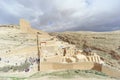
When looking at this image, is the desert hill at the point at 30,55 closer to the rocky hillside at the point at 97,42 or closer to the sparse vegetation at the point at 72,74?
the sparse vegetation at the point at 72,74

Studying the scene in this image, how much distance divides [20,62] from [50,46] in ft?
21.2

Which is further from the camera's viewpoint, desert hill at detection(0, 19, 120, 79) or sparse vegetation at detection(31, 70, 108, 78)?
desert hill at detection(0, 19, 120, 79)

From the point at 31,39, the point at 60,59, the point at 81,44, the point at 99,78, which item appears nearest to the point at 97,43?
the point at 81,44

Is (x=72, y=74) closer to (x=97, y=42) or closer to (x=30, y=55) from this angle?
(x=30, y=55)

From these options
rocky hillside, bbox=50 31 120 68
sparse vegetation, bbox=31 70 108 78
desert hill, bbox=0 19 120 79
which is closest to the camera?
sparse vegetation, bbox=31 70 108 78

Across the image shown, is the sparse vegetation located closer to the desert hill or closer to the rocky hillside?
the desert hill

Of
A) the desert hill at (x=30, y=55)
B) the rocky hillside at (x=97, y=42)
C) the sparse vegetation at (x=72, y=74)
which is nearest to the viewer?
the sparse vegetation at (x=72, y=74)

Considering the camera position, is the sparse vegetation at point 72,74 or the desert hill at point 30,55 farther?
the desert hill at point 30,55

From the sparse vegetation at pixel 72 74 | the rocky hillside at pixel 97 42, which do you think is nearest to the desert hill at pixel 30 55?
the sparse vegetation at pixel 72 74

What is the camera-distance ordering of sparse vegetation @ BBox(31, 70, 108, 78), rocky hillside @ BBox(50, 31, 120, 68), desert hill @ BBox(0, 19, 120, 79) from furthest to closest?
rocky hillside @ BBox(50, 31, 120, 68) < desert hill @ BBox(0, 19, 120, 79) < sparse vegetation @ BBox(31, 70, 108, 78)

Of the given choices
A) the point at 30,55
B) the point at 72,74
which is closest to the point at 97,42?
the point at 30,55

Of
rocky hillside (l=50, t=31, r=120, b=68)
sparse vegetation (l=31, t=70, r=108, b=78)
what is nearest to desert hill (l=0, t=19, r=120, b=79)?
sparse vegetation (l=31, t=70, r=108, b=78)

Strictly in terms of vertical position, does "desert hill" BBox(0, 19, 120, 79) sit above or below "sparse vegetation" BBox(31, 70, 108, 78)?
above

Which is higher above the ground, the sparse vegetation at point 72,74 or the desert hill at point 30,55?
the desert hill at point 30,55
